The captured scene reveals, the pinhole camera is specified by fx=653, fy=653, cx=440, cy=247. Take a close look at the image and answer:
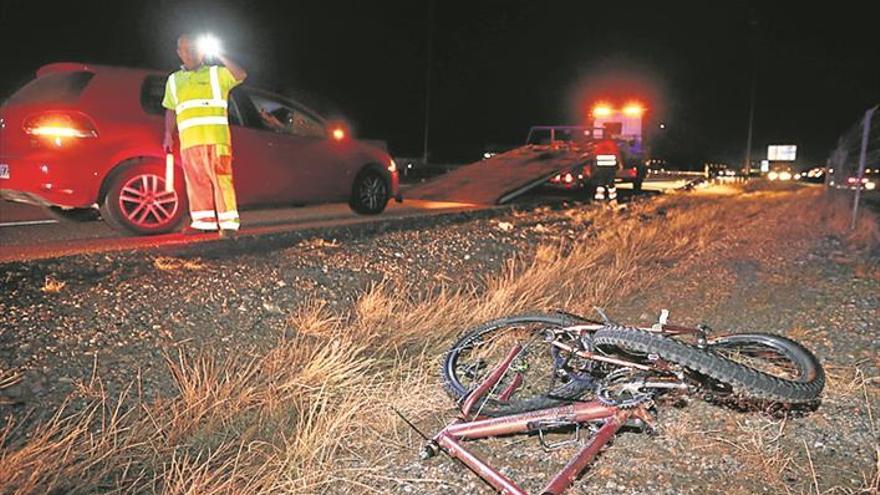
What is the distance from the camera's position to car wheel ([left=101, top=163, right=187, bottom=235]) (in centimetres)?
640

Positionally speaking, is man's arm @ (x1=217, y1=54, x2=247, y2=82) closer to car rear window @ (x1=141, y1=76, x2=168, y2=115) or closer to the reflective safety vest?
the reflective safety vest

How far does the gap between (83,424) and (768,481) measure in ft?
9.62

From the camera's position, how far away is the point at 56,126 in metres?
5.97

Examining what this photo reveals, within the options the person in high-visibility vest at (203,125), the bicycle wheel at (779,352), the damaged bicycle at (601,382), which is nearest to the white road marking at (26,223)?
the person in high-visibility vest at (203,125)

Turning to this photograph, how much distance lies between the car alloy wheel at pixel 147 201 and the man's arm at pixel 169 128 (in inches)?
19.4

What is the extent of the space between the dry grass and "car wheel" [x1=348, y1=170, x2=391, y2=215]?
369 centimetres

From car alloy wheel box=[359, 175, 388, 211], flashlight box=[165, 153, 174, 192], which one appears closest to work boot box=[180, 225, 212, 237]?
flashlight box=[165, 153, 174, 192]

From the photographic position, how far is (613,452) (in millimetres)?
2871

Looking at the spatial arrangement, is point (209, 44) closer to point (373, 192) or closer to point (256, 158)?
point (256, 158)

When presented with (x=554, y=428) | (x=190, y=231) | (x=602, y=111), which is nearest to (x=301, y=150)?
(x=190, y=231)

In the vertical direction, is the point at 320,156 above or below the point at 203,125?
below

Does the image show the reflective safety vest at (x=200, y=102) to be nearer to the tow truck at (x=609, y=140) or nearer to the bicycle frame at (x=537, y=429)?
the bicycle frame at (x=537, y=429)

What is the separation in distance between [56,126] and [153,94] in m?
1.05

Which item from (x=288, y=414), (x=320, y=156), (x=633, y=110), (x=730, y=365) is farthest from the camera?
(x=633, y=110)
